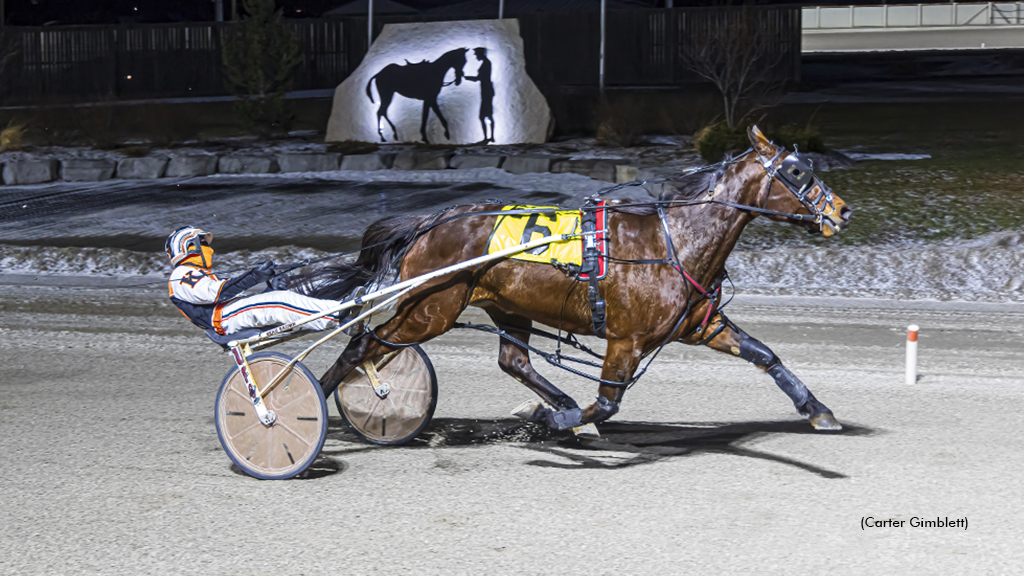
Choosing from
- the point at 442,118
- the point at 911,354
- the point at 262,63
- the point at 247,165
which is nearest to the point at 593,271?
the point at 911,354

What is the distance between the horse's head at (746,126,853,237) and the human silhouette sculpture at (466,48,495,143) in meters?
14.5

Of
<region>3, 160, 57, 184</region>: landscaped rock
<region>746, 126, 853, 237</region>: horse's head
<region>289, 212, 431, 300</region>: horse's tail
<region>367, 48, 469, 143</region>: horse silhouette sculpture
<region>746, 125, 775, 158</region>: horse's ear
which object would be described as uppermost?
<region>367, 48, 469, 143</region>: horse silhouette sculpture

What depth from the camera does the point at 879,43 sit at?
41.3 meters

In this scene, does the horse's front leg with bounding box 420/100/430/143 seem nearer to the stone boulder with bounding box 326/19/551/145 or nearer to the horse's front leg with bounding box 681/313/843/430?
the stone boulder with bounding box 326/19/551/145

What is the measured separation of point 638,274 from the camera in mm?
5551

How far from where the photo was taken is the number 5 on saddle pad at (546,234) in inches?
219

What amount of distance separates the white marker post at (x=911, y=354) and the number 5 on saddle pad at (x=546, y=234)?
2.48 metres

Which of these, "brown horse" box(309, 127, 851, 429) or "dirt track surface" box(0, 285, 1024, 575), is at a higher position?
"brown horse" box(309, 127, 851, 429)

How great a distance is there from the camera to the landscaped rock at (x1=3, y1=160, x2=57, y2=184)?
18.5m

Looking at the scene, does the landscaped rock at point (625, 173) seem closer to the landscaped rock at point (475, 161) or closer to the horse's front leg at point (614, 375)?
the landscaped rock at point (475, 161)

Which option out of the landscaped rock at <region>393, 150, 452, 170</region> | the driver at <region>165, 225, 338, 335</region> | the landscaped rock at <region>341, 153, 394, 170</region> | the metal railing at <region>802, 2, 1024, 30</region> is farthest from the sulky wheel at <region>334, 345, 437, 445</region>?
the metal railing at <region>802, 2, 1024, 30</region>

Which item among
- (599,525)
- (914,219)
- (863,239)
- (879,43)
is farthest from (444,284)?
(879,43)

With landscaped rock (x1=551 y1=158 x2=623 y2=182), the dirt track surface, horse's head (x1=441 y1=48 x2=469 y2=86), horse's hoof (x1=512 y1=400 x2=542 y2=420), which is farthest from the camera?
horse's head (x1=441 y1=48 x2=469 y2=86)

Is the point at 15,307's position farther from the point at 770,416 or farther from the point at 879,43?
the point at 879,43
